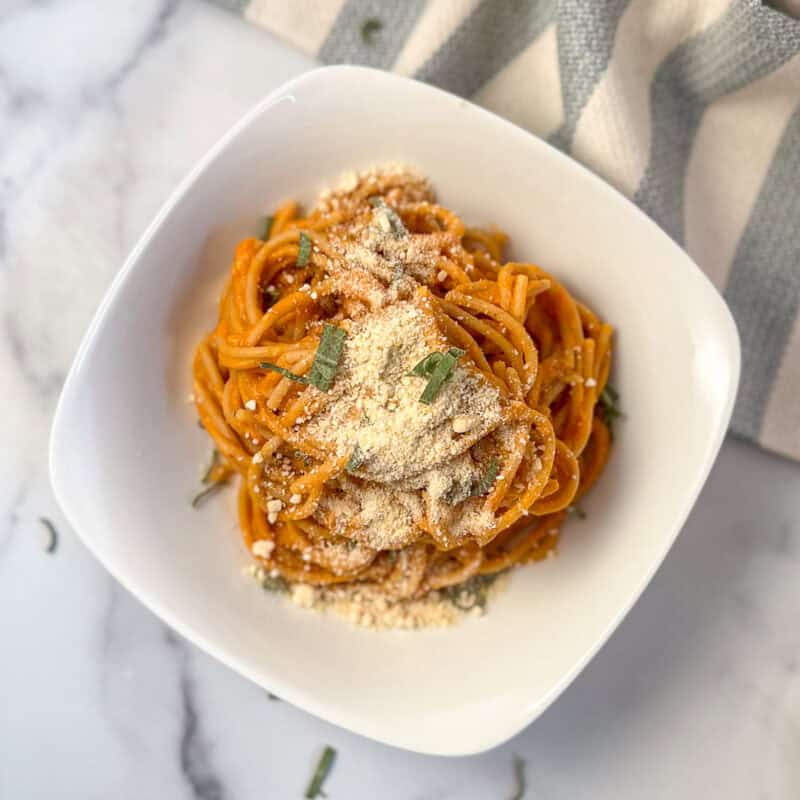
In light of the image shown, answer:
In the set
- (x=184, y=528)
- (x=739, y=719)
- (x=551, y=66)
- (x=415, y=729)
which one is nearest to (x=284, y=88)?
(x=551, y=66)

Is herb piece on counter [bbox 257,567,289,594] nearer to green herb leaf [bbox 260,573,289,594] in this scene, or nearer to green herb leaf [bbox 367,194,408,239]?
green herb leaf [bbox 260,573,289,594]

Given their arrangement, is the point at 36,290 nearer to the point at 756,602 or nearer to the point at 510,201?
the point at 510,201

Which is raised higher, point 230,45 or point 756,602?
point 230,45

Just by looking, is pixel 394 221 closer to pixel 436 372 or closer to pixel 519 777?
pixel 436 372

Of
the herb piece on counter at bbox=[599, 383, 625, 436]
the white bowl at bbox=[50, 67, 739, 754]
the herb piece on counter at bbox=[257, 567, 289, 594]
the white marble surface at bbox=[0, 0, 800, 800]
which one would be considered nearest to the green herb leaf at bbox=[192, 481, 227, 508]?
the white bowl at bbox=[50, 67, 739, 754]

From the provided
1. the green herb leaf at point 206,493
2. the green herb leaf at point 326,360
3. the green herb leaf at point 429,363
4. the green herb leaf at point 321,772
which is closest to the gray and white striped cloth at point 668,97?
the green herb leaf at point 429,363

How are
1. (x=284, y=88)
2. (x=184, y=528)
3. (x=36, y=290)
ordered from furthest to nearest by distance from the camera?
1. (x=36, y=290)
2. (x=184, y=528)
3. (x=284, y=88)

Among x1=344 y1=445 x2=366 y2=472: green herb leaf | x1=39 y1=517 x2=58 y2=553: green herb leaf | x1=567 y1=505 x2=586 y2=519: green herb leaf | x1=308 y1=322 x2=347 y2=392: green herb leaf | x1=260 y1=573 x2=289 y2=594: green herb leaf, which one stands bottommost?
x1=39 y1=517 x2=58 y2=553: green herb leaf
